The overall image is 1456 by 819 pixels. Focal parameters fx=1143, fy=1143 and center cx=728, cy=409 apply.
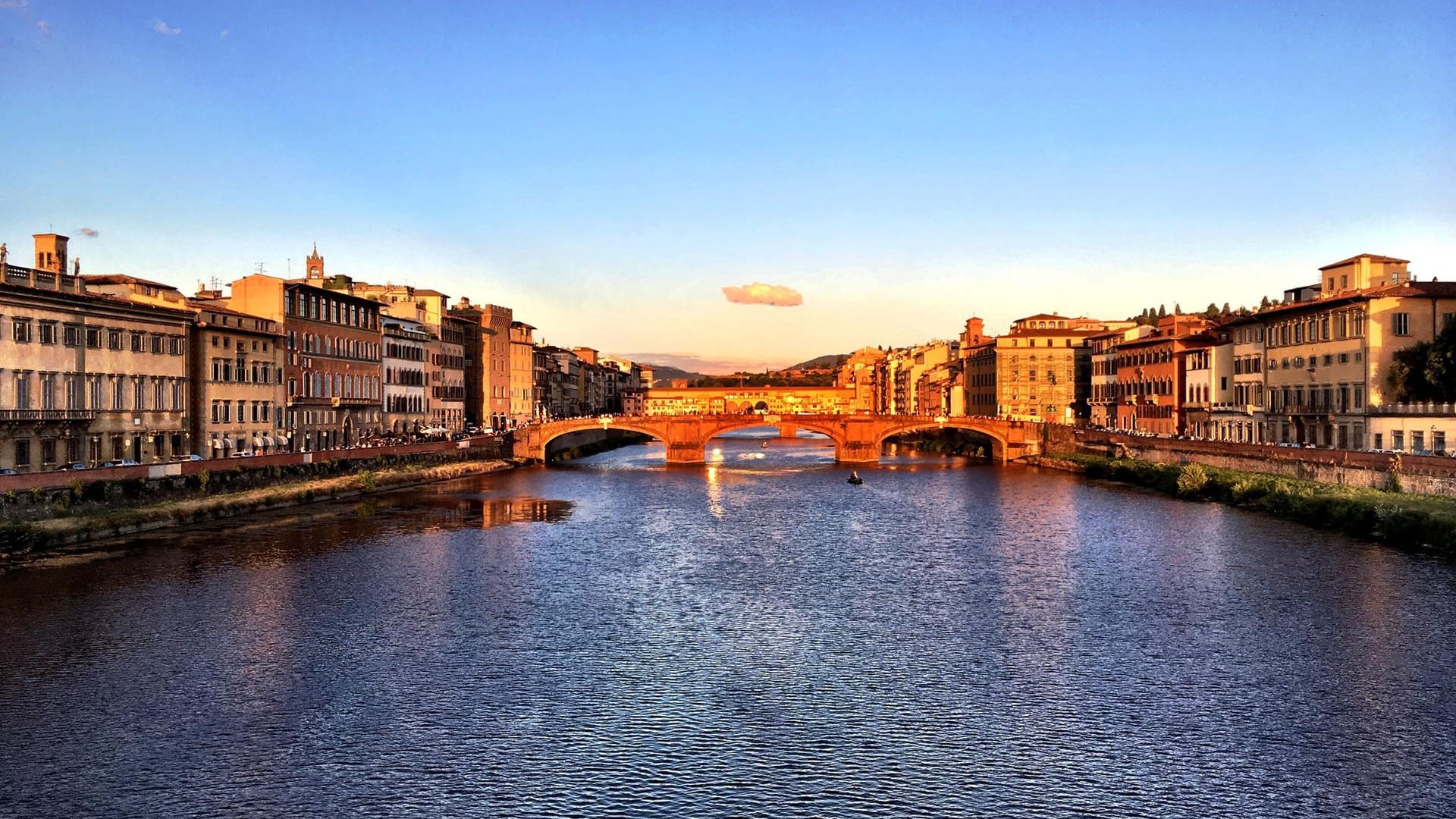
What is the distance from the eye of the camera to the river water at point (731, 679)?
781 inches

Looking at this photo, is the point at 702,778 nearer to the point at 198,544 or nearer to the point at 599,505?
the point at 198,544

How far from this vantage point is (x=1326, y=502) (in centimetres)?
5069

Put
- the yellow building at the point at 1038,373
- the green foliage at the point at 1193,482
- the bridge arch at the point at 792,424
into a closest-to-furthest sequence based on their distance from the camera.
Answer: the green foliage at the point at 1193,482
the bridge arch at the point at 792,424
the yellow building at the point at 1038,373

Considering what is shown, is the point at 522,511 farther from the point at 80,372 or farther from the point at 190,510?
the point at 80,372

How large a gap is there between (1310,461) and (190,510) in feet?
180

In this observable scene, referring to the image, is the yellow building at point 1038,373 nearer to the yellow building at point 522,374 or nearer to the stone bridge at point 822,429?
the stone bridge at point 822,429

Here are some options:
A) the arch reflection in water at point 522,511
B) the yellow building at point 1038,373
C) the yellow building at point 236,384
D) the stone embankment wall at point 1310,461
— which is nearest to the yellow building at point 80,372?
the yellow building at point 236,384

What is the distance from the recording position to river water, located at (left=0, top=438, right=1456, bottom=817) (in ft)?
65.1

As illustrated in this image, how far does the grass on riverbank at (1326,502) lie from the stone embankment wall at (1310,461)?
2.46 feet

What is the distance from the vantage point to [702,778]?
20.4 metres

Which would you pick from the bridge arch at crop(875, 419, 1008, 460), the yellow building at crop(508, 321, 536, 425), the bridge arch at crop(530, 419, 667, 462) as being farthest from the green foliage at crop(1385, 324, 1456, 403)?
the yellow building at crop(508, 321, 536, 425)

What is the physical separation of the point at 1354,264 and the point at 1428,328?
27.3 feet

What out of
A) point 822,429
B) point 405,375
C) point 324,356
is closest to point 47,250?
point 324,356

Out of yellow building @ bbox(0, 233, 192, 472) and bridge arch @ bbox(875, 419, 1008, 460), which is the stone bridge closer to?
bridge arch @ bbox(875, 419, 1008, 460)
